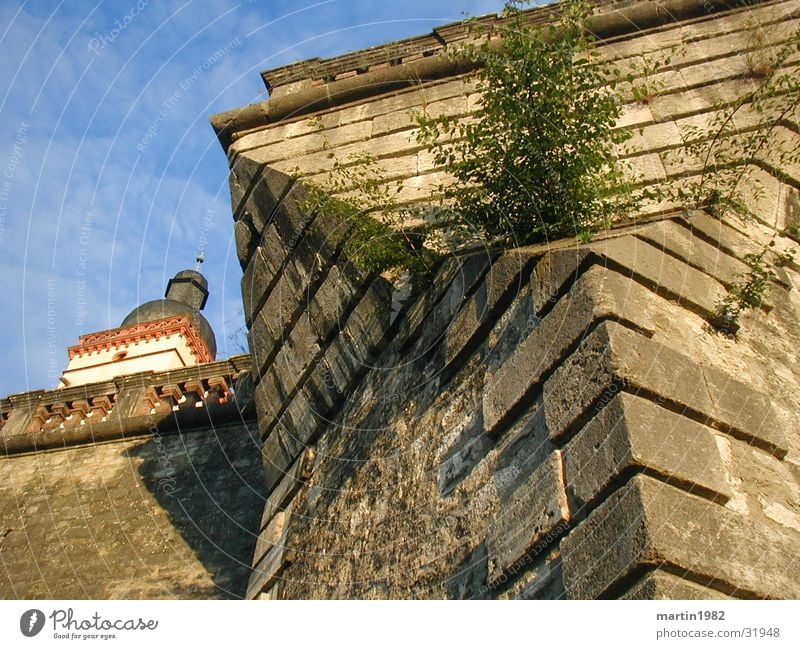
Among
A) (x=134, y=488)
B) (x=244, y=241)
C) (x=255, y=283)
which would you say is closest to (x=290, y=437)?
(x=255, y=283)

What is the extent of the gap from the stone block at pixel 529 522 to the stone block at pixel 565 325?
34 cm

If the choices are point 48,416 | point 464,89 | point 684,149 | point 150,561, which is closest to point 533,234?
point 684,149

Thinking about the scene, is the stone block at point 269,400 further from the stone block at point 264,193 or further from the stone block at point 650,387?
the stone block at point 650,387

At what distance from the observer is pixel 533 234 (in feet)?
11.4

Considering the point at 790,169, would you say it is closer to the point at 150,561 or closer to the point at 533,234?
the point at 533,234

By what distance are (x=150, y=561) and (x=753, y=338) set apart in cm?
472

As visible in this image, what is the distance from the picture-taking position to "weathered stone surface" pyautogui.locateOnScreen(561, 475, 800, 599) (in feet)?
7.27

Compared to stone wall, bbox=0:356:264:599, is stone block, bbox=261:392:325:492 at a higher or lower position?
lower

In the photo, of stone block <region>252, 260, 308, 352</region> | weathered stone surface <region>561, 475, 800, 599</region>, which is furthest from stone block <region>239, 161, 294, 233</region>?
weathered stone surface <region>561, 475, 800, 599</region>

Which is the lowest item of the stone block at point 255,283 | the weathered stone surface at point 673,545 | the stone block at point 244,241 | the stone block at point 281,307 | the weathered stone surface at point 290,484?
the weathered stone surface at point 673,545

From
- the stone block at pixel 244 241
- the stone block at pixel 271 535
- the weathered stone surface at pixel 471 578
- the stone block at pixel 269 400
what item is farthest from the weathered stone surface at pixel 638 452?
the stone block at pixel 244 241

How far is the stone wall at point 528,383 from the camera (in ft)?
7.99

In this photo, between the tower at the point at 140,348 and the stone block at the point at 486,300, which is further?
the tower at the point at 140,348

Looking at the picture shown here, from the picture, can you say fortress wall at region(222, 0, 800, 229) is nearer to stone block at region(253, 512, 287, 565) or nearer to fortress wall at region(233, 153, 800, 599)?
fortress wall at region(233, 153, 800, 599)
